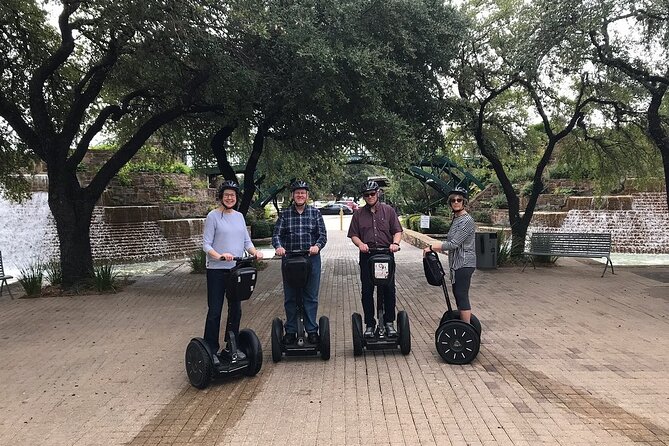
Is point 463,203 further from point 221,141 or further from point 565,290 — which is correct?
point 221,141

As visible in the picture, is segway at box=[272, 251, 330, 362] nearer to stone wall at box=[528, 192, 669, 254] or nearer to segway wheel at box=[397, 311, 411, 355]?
segway wheel at box=[397, 311, 411, 355]

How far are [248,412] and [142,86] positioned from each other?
913 centimetres

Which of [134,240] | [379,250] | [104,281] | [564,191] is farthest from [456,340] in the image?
[564,191]

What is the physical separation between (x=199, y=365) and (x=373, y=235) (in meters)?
2.06

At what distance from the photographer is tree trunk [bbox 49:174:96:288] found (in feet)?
33.7

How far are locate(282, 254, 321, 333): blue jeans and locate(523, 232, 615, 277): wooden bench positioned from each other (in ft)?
26.5

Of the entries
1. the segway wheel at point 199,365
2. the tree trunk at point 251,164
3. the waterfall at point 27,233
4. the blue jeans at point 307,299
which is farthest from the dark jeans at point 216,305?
the waterfall at point 27,233

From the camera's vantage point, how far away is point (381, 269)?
504 cm

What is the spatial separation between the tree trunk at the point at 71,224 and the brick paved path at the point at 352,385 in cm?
226

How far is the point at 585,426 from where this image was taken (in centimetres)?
371

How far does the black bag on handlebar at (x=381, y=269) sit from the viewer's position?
16.5 feet

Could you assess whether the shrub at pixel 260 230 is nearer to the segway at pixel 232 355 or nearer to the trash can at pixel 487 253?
the trash can at pixel 487 253

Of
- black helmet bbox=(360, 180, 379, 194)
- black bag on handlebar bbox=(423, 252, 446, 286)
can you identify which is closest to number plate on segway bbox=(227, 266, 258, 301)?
black helmet bbox=(360, 180, 379, 194)

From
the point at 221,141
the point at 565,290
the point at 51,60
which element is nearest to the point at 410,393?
the point at 565,290
